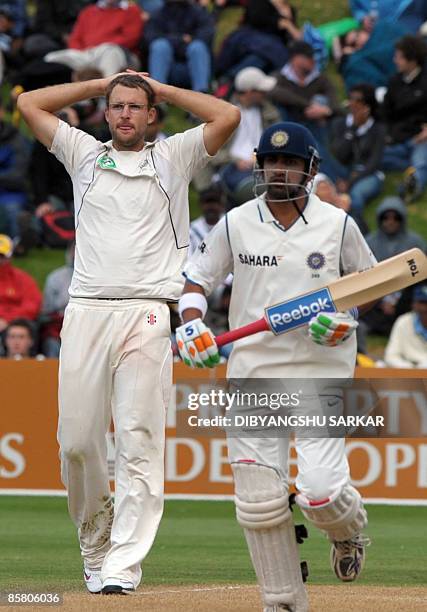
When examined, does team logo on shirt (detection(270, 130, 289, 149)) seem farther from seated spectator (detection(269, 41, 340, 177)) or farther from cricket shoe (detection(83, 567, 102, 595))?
seated spectator (detection(269, 41, 340, 177))

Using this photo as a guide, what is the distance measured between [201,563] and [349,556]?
109 inches

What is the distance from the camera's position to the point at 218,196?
15758mm

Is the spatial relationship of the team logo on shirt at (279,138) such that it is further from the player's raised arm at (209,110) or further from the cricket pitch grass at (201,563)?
the cricket pitch grass at (201,563)

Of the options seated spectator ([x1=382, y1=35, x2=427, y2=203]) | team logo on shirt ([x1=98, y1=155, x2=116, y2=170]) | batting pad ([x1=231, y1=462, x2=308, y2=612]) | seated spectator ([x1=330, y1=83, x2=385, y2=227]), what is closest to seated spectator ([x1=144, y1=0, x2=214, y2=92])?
seated spectator ([x1=330, y1=83, x2=385, y2=227])

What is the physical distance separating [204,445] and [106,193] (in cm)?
559

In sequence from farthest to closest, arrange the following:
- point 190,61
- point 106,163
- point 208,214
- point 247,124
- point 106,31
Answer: point 106,31, point 190,61, point 247,124, point 208,214, point 106,163

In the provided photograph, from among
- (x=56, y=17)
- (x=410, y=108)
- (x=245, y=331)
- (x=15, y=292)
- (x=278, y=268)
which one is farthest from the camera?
(x=56, y=17)

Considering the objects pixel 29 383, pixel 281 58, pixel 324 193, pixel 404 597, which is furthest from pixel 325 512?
pixel 281 58

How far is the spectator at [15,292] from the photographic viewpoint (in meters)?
15.4

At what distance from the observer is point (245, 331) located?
7.23 m

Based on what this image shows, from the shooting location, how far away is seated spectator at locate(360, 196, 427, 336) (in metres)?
16.0

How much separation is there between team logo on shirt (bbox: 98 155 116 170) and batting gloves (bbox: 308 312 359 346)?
1542 mm

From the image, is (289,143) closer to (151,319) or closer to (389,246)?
(151,319)
